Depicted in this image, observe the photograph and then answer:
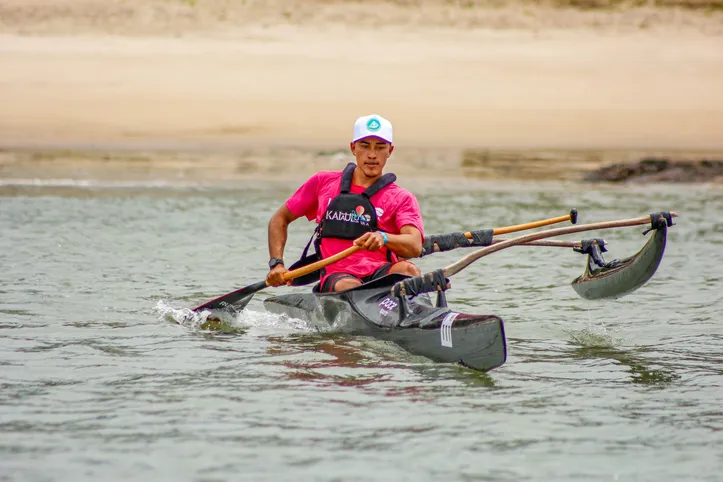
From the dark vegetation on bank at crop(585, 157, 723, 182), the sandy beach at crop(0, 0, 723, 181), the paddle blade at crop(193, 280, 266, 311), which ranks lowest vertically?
the paddle blade at crop(193, 280, 266, 311)

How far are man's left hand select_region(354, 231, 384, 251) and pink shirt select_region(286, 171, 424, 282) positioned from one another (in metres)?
0.43

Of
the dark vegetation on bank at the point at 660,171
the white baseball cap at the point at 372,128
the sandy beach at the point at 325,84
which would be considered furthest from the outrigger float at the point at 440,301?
the dark vegetation on bank at the point at 660,171

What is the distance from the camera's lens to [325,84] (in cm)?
2927

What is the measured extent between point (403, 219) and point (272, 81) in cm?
2121

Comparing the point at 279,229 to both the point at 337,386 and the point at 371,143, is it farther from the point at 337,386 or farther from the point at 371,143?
the point at 337,386

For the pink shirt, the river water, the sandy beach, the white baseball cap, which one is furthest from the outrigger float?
the sandy beach

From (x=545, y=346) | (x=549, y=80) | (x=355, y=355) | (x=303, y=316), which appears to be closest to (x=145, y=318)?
(x=303, y=316)

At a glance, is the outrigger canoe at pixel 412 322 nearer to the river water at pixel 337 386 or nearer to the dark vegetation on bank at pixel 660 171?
the river water at pixel 337 386

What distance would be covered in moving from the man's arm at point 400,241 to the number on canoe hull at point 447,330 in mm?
749

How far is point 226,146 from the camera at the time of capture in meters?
28.0

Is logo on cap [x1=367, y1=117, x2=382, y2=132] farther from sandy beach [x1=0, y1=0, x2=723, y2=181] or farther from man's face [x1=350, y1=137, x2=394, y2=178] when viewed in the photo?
sandy beach [x1=0, y1=0, x2=723, y2=181]

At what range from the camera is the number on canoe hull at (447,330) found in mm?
7660

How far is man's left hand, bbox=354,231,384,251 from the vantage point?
802 cm

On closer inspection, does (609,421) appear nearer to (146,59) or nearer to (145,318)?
(145,318)
